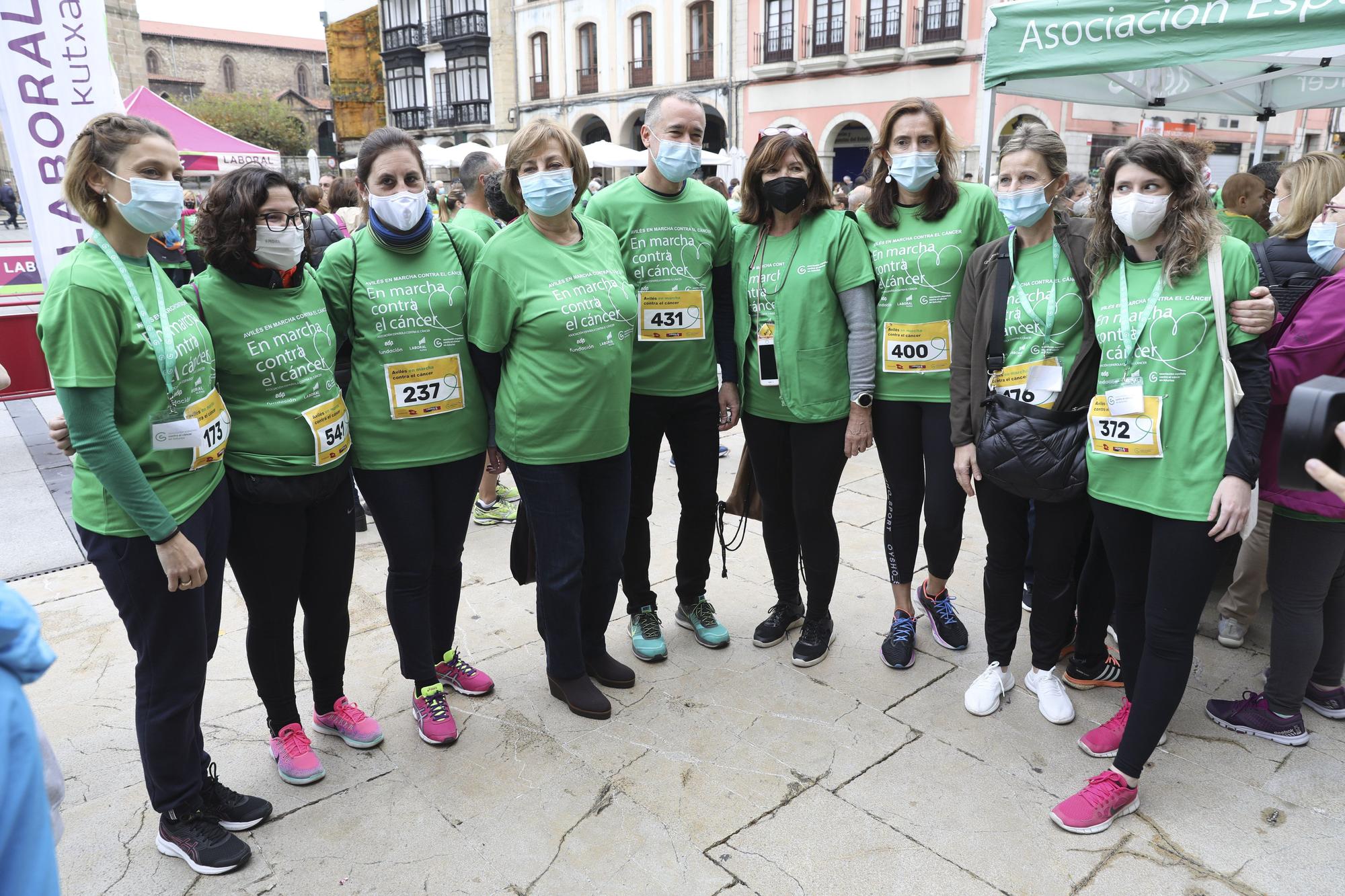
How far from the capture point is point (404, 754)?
2.91 m

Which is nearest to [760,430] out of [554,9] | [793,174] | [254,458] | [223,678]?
[793,174]

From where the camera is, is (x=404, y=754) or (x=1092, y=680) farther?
(x=1092, y=680)

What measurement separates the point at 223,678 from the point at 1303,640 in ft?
12.1

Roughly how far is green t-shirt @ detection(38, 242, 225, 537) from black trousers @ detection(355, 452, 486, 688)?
1.82ft

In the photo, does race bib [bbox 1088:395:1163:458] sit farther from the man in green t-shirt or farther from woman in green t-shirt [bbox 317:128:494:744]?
woman in green t-shirt [bbox 317:128:494:744]

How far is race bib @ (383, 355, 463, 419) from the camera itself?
2.71 metres

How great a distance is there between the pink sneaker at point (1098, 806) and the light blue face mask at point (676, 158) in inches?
90.1

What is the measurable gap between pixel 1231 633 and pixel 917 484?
1.41m

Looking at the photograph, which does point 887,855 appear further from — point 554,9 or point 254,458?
point 554,9

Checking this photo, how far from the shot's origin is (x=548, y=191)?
2.79m

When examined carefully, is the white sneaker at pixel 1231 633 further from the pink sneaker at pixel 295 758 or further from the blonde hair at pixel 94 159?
the blonde hair at pixel 94 159

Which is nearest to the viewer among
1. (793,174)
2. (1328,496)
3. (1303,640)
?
(1328,496)

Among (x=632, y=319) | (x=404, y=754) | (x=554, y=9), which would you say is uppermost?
(x=554, y=9)

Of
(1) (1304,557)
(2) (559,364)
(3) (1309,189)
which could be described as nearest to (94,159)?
(2) (559,364)
